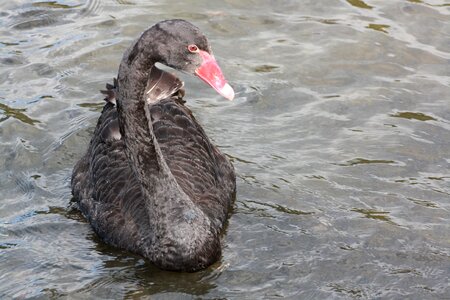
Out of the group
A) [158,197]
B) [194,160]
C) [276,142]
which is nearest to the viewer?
[158,197]

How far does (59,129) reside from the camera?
901 cm

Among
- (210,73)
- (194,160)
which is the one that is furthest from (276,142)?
(210,73)

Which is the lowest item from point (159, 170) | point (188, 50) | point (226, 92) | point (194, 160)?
point (194, 160)

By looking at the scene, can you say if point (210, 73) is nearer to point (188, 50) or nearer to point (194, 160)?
point (188, 50)

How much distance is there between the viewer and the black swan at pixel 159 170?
6441 mm

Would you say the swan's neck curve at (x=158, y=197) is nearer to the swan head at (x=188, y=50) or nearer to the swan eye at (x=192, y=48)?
the swan head at (x=188, y=50)

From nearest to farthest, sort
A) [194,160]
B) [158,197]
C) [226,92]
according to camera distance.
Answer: [226,92] < [158,197] < [194,160]

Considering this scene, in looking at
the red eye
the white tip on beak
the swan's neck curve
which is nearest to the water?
the swan's neck curve

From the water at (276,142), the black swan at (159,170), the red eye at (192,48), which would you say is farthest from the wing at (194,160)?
the red eye at (192,48)

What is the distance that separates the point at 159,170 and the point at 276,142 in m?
1.92

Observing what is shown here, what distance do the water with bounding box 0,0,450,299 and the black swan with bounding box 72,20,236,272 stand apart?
16cm

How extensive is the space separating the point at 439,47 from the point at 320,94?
5.26ft

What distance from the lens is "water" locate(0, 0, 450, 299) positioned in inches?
269

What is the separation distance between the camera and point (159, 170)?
22.9 ft
